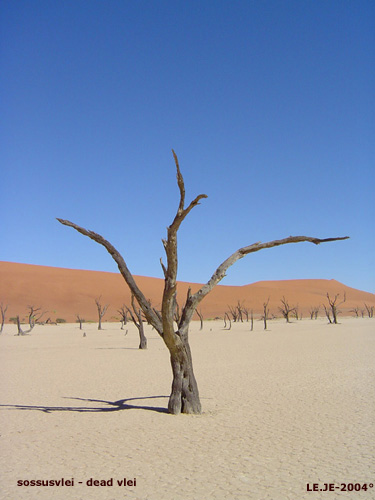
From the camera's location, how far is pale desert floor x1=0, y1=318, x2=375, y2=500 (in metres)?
4.46

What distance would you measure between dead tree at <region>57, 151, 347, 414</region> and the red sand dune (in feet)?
175

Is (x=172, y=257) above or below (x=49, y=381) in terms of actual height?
above

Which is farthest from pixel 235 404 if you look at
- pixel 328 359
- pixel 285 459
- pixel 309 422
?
pixel 328 359

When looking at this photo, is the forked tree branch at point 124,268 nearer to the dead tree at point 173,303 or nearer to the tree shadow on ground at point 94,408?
the dead tree at point 173,303

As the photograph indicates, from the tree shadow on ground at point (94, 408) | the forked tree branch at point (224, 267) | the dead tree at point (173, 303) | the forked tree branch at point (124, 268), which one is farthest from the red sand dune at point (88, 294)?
the forked tree branch at point (224, 267)

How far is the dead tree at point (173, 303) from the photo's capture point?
7036 mm

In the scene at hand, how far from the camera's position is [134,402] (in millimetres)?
8680

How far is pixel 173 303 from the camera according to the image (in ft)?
24.4

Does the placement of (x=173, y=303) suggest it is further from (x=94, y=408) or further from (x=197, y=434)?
(x=94, y=408)

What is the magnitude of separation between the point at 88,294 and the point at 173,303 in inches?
A: 2916

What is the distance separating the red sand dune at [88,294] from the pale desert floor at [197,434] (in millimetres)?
50222

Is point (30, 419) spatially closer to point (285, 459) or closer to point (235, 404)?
point (235, 404)

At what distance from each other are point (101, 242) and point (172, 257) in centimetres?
150

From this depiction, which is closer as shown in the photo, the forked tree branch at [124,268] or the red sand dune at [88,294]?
the forked tree branch at [124,268]
